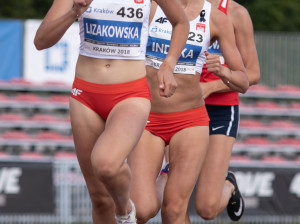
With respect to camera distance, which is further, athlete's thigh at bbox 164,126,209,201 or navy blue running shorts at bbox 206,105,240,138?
navy blue running shorts at bbox 206,105,240,138

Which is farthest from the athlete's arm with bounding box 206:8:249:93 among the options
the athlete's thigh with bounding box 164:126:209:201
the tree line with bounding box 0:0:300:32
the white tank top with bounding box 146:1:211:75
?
the tree line with bounding box 0:0:300:32

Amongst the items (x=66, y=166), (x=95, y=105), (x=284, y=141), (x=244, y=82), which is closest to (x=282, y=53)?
(x=284, y=141)

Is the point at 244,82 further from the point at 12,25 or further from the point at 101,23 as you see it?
the point at 12,25

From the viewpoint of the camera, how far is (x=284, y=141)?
16031 millimetres

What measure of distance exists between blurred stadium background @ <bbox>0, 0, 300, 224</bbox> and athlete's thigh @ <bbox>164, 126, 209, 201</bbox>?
14.8 feet

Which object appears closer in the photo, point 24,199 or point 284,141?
point 24,199

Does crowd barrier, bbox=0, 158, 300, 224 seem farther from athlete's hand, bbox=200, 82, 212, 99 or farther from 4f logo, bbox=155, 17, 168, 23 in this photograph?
4f logo, bbox=155, 17, 168, 23

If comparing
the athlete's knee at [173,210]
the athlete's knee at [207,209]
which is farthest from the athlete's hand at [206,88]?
the athlete's knee at [173,210]

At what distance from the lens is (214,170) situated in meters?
6.60

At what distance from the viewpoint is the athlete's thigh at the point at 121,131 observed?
440 cm

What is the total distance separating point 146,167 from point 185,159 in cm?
32

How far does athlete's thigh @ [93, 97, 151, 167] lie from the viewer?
173 inches

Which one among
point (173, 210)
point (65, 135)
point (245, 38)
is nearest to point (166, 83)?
point (173, 210)

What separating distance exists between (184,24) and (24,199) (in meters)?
5.58
